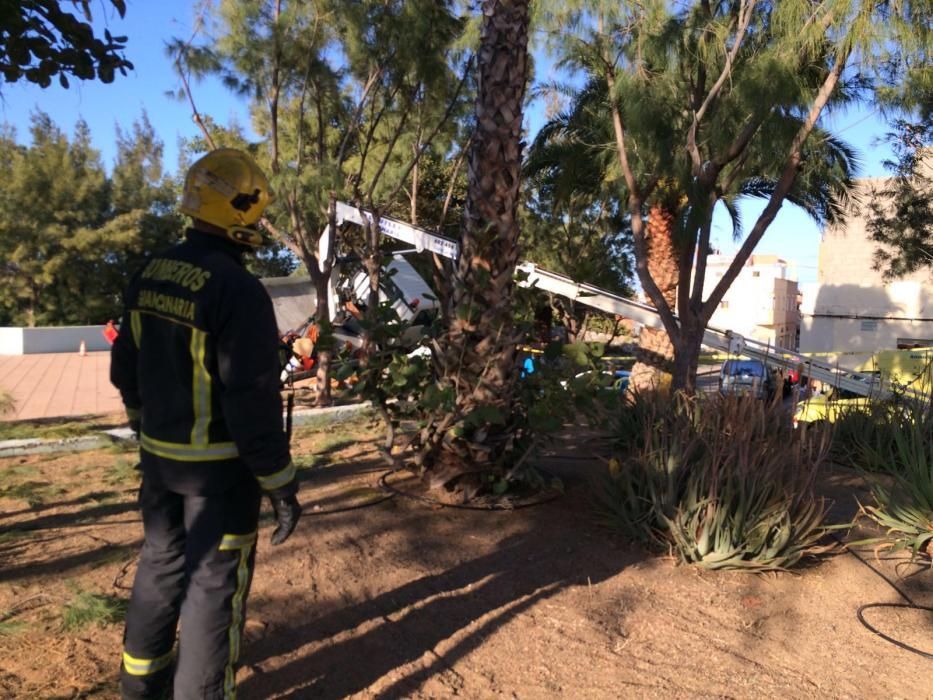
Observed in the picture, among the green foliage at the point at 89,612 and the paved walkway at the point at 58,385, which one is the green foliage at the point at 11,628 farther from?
the paved walkway at the point at 58,385

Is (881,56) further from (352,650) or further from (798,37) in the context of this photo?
(352,650)

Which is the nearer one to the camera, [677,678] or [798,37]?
[677,678]

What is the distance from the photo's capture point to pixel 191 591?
7.86 feet

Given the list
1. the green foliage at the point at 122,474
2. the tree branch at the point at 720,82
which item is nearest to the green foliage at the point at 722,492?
the green foliage at the point at 122,474

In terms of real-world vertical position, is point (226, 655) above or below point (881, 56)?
below

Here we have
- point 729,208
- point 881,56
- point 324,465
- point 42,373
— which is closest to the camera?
point 324,465

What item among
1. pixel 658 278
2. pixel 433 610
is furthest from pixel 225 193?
pixel 658 278

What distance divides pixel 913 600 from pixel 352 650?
289 cm

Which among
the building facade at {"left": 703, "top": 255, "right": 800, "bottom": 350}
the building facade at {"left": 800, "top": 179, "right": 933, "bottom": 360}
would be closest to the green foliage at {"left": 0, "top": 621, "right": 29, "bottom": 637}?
the building facade at {"left": 800, "top": 179, "right": 933, "bottom": 360}

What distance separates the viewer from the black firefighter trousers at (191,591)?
238 cm

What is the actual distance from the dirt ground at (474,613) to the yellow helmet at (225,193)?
1.72 meters

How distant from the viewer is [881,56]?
7.20 meters

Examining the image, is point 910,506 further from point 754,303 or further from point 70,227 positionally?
point 754,303

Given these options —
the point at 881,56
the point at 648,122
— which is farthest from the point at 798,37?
the point at 648,122
